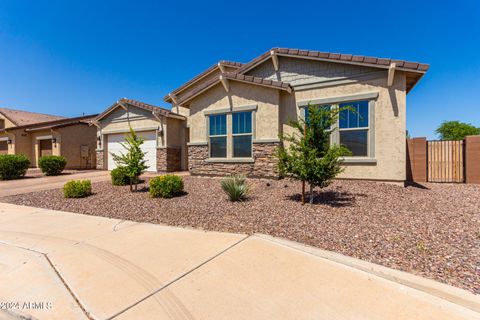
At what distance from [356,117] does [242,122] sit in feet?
15.3

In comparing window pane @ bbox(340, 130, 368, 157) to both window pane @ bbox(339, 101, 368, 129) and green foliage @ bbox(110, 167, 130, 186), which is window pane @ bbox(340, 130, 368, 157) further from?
green foliage @ bbox(110, 167, 130, 186)

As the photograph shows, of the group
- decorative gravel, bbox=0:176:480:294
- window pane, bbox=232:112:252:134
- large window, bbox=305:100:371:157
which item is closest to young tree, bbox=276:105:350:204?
decorative gravel, bbox=0:176:480:294

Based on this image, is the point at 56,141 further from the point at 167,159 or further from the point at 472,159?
the point at 472,159

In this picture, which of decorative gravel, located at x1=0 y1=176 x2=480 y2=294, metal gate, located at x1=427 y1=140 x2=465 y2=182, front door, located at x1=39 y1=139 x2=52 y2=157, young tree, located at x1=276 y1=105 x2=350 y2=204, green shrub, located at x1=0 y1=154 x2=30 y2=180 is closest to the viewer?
decorative gravel, located at x1=0 y1=176 x2=480 y2=294

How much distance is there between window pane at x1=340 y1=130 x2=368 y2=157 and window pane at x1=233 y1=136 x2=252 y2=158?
3.79 meters

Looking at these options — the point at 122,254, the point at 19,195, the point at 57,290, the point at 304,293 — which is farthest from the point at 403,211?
the point at 19,195

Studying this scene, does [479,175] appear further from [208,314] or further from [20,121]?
[20,121]

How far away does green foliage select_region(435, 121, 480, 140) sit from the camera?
30941 millimetres

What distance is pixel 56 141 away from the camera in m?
17.7

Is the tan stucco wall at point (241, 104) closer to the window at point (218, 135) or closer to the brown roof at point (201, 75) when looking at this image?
the window at point (218, 135)

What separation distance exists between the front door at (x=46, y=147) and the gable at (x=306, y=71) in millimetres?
18548

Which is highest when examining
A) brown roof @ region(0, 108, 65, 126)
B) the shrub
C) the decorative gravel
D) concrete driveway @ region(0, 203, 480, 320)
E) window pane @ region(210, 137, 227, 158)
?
brown roof @ region(0, 108, 65, 126)

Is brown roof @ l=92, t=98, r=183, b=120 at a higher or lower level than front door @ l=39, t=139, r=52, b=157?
higher

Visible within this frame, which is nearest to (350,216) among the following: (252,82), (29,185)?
(252,82)
